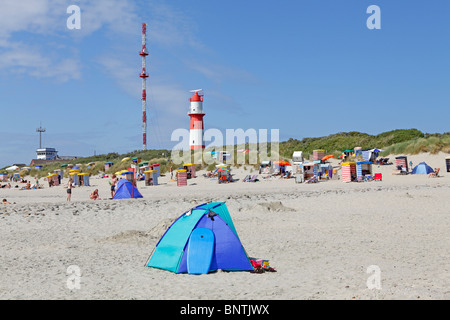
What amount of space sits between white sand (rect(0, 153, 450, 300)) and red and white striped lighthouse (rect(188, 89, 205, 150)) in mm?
36305

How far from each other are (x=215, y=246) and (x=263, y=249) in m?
2.03

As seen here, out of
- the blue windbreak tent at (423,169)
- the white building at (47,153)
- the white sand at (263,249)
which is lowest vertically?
the white sand at (263,249)

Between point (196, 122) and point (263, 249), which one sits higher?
point (196, 122)

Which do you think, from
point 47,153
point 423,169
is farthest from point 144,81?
point 47,153

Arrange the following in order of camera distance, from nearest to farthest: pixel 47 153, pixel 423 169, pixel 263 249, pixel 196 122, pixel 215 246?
1. pixel 215 246
2. pixel 263 249
3. pixel 423 169
4. pixel 196 122
5. pixel 47 153

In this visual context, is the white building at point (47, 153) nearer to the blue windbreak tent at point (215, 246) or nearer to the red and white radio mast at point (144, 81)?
the red and white radio mast at point (144, 81)

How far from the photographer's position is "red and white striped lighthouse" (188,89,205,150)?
5341cm

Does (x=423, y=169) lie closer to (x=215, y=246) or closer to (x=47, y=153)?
(x=215, y=246)

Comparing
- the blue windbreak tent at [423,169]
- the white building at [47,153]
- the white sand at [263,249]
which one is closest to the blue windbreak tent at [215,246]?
the white sand at [263,249]

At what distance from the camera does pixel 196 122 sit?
53.7 metres

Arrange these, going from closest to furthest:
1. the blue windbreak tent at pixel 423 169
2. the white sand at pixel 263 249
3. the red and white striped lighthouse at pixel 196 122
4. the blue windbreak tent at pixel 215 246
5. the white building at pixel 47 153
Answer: the white sand at pixel 263 249 → the blue windbreak tent at pixel 215 246 → the blue windbreak tent at pixel 423 169 → the red and white striped lighthouse at pixel 196 122 → the white building at pixel 47 153

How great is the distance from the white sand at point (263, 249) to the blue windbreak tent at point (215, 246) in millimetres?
216

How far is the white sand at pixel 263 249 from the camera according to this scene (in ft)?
20.9
